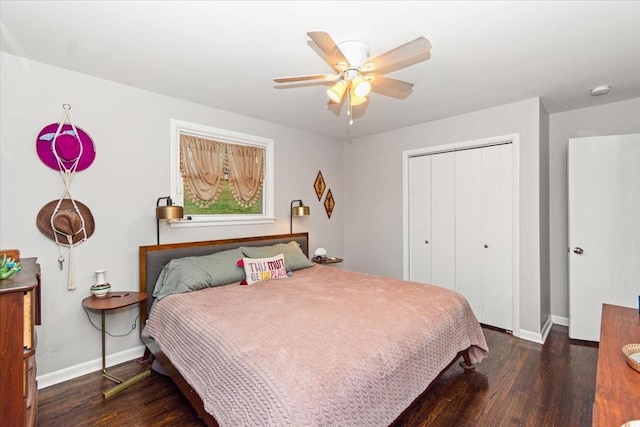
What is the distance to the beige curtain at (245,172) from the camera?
3602 millimetres

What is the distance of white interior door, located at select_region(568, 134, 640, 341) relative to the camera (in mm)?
2949

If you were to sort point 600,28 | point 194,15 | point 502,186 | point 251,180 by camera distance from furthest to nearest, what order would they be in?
1. point 251,180
2. point 502,186
3. point 600,28
4. point 194,15

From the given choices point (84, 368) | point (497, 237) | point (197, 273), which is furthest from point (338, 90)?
point (84, 368)

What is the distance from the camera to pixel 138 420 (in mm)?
1979

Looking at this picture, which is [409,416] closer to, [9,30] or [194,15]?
[194,15]

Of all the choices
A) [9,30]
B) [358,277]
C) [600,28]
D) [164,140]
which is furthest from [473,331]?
[9,30]

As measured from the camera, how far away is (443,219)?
394 cm

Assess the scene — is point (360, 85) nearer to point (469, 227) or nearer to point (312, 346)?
point (312, 346)

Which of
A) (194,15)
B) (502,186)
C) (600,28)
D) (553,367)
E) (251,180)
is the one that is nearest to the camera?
(194,15)

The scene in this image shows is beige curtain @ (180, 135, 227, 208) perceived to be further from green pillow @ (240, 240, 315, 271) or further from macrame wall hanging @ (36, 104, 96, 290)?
macrame wall hanging @ (36, 104, 96, 290)

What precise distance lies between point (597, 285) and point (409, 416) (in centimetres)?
255

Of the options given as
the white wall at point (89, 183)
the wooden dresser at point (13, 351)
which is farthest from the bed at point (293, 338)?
the wooden dresser at point (13, 351)

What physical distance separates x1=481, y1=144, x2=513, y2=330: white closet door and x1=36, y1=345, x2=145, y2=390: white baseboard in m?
3.74

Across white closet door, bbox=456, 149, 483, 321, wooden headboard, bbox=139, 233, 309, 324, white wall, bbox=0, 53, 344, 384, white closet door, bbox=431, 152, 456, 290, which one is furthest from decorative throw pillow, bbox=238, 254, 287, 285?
white closet door, bbox=456, 149, 483, 321
